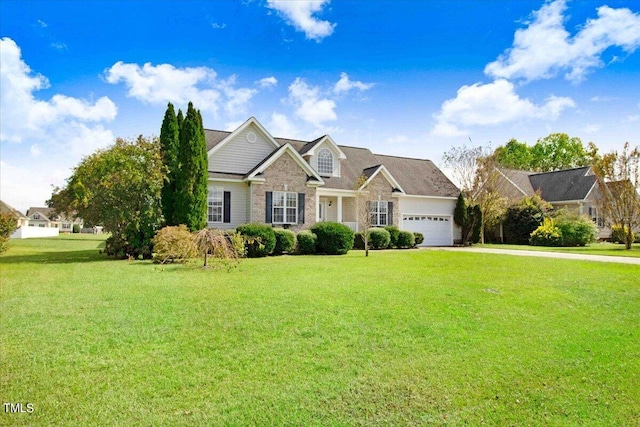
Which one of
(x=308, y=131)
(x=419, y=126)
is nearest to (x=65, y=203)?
(x=308, y=131)

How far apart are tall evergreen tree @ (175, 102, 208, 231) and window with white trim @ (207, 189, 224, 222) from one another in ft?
6.09

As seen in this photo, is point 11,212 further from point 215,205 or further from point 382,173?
point 382,173

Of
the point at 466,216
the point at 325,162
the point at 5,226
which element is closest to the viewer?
the point at 5,226

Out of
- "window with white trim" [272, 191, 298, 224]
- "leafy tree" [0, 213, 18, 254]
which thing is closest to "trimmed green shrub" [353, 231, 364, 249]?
"window with white trim" [272, 191, 298, 224]

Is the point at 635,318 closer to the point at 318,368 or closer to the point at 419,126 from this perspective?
the point at 318,368

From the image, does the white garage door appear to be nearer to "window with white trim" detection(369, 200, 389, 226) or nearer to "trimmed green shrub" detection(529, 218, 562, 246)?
"window with white trim" detection(369, 200, 389, 226)

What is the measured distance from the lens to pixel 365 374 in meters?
4.99

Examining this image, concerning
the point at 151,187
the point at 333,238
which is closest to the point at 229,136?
the point at 151,187

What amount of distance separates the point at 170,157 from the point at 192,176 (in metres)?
1.57

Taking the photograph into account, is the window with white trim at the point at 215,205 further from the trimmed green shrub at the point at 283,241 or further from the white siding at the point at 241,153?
the trimmed green shrub at the point at 283,241

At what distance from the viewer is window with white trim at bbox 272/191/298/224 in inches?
872

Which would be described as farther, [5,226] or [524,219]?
[524,219]

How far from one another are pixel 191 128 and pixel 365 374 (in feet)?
55.8

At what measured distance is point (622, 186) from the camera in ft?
85.4
